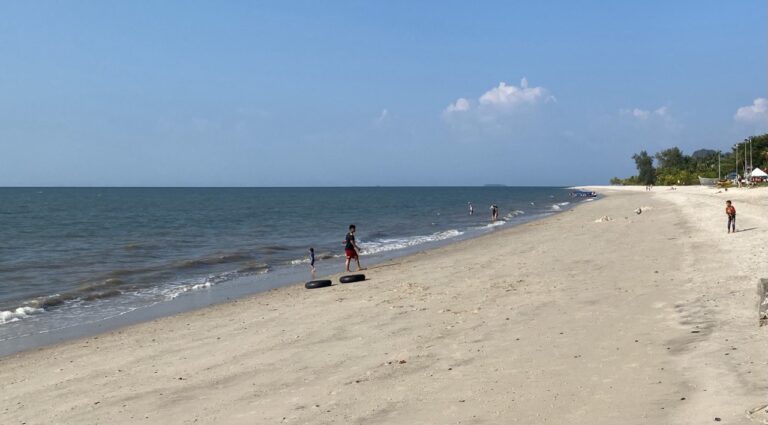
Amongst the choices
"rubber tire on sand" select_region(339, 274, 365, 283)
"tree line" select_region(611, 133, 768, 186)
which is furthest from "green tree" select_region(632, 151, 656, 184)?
"rubber tire on sand" select_region(339, 274, 365, 283)

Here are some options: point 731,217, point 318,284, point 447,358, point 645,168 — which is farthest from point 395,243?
point 645,168

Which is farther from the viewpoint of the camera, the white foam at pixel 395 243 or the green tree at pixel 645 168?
the green tree at pixel 645 168

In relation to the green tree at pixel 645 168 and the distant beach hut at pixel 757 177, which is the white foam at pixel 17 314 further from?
the green tree at pixel 645 168

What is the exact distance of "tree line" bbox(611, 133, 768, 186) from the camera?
101 meters

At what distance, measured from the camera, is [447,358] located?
8.89 m

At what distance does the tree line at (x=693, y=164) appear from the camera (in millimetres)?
101000

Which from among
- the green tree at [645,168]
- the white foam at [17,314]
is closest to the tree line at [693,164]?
the green tree at [645,168]

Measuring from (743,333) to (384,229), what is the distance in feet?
135

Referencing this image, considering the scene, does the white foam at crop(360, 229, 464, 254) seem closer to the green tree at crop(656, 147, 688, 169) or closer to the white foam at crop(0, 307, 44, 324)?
the white foam at crop(0, 307, 44, 324)

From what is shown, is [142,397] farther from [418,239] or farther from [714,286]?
[418,239]

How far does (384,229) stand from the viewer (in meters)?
49.2

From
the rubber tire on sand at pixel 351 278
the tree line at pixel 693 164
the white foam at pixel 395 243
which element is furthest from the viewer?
the tree line at pixel 693 164

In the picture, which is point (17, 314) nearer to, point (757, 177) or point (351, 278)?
point (351, 278)

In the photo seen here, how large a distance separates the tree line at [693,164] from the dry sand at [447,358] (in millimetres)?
95591
